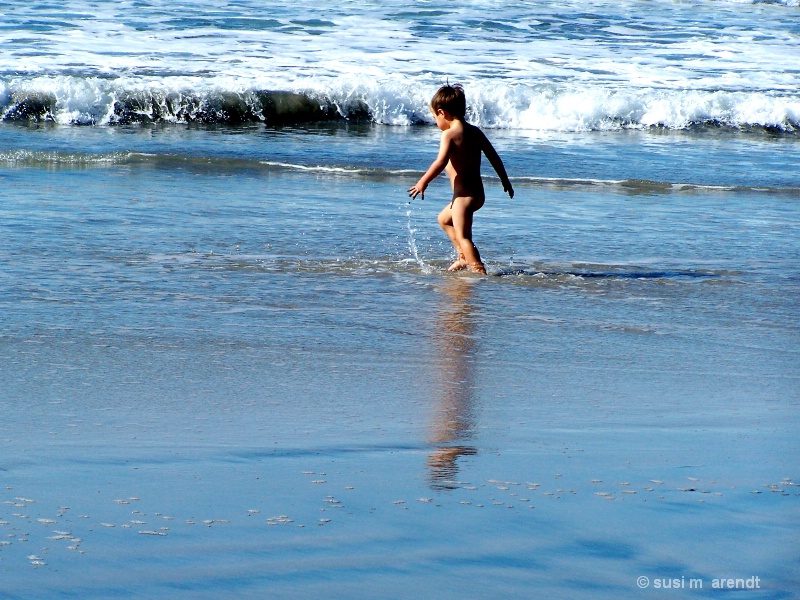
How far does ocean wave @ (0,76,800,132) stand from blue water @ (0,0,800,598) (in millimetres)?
536

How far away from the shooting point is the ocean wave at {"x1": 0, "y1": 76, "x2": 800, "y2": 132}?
13625 mm

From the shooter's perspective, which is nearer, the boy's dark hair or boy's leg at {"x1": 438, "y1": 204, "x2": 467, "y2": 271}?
boy's leg at {"x1": 438, "y1": 204, "x2": 467, "y2": 271}

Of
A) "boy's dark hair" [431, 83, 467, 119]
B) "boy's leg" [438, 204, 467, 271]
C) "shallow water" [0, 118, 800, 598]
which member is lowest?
"shallow water" [0, 118, 800, 598]

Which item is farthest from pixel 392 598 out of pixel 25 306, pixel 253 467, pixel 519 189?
pixel 519 189

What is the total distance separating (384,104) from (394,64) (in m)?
2.70

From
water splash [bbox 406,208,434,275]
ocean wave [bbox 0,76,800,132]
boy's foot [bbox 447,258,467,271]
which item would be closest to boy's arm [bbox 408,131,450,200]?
water splash [bbox 406,208,434,275]

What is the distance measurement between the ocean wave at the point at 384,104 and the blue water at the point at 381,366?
1.76ft

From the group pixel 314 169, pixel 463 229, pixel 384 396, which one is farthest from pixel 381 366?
pixel 314 169

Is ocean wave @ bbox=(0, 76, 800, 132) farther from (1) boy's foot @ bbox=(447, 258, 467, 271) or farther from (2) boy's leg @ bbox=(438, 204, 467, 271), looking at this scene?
(1) boy's foot @ bbox=(447, 258, 467, 271)

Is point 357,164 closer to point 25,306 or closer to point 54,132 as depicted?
point 54,132

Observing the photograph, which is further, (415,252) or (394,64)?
(394,64)

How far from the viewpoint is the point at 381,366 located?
4.37 meters

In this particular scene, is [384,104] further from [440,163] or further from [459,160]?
[440,163]

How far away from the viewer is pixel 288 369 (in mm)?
4266
